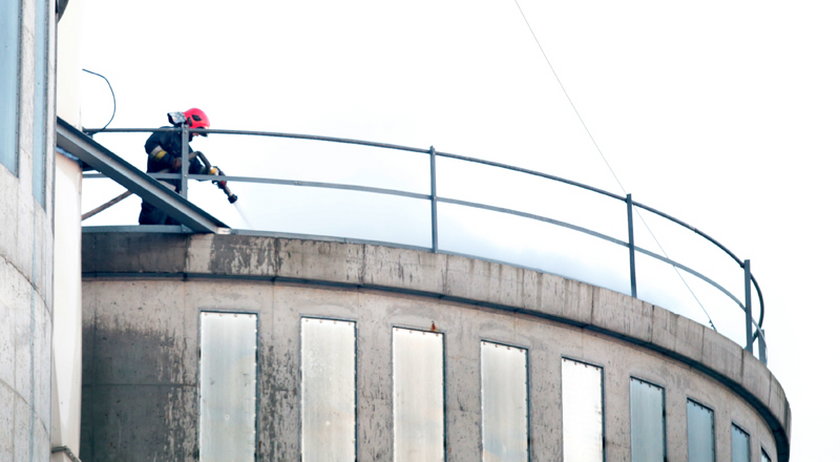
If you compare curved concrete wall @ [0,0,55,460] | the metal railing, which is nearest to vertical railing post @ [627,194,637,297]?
the metal railing

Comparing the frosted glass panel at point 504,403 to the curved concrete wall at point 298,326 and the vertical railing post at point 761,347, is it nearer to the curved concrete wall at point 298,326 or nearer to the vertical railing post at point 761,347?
the curved concrete wall at point 298,326

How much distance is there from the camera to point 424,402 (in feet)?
80.5

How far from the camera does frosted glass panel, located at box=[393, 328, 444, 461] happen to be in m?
24.3

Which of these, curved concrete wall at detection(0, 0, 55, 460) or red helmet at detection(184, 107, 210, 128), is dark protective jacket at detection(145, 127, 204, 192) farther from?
curved concrete wall at detection(0, 0, 55, 460)

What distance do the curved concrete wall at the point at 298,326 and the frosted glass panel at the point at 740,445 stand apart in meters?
1.63

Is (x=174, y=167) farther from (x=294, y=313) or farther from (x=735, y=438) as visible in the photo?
(x=735, y=438)

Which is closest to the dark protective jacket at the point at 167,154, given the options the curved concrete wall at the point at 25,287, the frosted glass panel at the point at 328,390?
the frosted glass panel at the point at 328,390

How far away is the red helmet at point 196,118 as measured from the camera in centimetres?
2727

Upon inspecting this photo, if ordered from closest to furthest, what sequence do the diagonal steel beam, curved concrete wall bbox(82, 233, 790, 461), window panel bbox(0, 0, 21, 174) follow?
1. window panel bbox(0, 0, 21, 174)
2. the diagonal steel beam
3. curved concrete wall bbox(82, 233, 790, 461)

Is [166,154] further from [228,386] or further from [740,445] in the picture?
[740,445]

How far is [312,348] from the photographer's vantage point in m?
24.3

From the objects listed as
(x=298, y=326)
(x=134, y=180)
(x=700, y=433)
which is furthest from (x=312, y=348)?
(x=700, y=433)

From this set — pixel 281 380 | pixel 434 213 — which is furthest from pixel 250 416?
pixel 434 213

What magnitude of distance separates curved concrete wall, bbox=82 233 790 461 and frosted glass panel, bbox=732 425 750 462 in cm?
163
